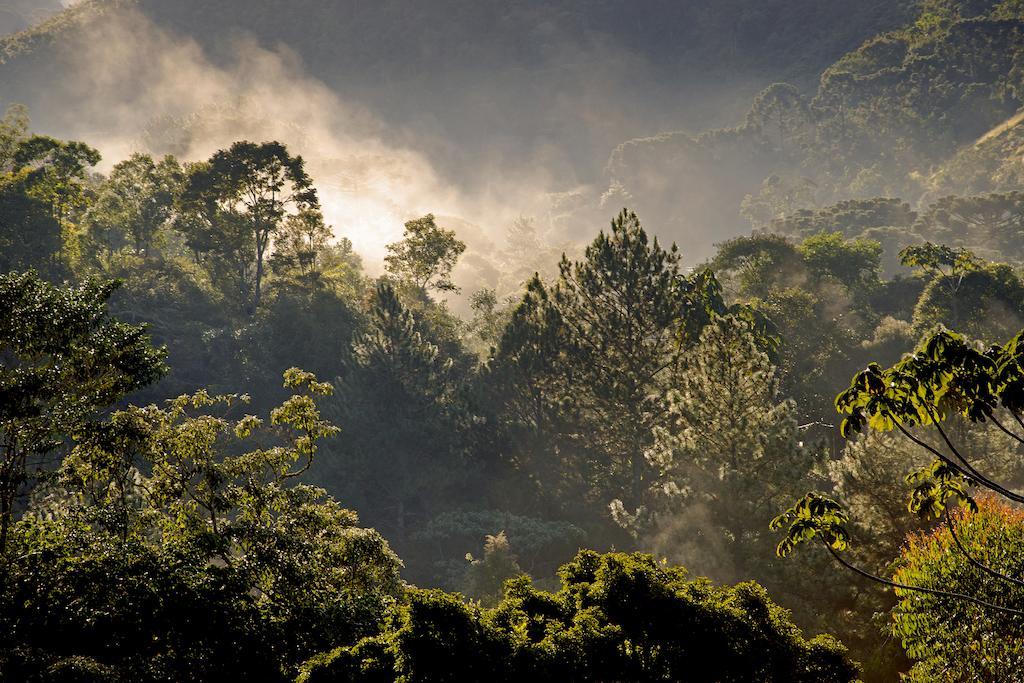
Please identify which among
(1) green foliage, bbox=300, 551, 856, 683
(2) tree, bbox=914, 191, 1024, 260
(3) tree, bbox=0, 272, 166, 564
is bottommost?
(1) green foliage, bbox=300, 551, 856, 683

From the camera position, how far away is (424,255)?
6159 cm

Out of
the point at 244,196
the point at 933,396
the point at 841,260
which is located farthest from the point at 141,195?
the point at 933,396

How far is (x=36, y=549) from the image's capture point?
34.5 ft

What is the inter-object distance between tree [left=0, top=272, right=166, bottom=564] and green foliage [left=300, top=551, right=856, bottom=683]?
22.9 ft

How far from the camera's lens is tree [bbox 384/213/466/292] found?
61250mm

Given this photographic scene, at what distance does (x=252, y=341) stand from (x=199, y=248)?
11.9 meters

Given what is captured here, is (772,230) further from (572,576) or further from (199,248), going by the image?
(572,576)

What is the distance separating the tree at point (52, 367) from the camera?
11.3 metres

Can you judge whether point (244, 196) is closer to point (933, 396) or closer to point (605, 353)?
point (605, 353)

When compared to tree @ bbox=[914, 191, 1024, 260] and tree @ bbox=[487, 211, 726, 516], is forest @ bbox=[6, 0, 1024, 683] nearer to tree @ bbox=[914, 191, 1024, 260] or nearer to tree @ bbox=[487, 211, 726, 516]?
tree @ bbox=[487, 211, 726, 516]

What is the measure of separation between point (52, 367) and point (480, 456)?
34673 millimetres

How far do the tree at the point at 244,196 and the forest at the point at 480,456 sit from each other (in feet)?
1.01

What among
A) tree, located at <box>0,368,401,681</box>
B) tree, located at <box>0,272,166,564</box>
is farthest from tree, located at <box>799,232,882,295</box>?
tree, located at <box>0,272,166,564</box>

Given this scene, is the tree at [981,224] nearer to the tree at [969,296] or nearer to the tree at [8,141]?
the tree at [969,296]
